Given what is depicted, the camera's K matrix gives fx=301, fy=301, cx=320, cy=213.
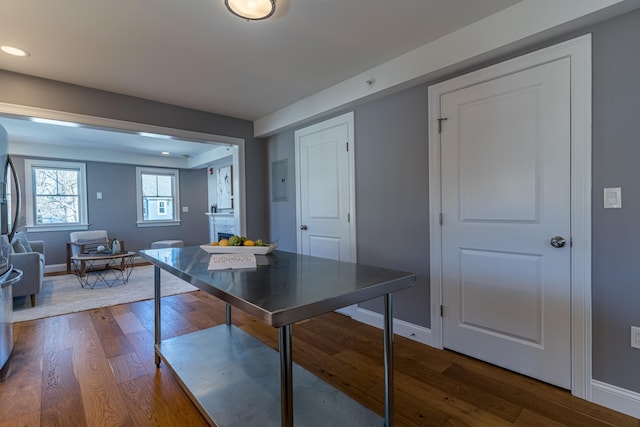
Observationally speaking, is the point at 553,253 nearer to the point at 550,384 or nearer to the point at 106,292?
the point at 550,384

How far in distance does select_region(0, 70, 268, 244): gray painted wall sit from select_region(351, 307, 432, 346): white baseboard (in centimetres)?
192

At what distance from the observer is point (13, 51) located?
2285 millimetres

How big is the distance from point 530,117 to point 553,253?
0.87 m

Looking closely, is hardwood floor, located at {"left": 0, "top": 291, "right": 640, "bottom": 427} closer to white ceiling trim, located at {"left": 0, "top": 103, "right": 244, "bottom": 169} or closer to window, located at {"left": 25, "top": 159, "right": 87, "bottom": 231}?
white ceiling trim, located at {"left": 0, "top": 103, "right": 244, "bottom": 169}

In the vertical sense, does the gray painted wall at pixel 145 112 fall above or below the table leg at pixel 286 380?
above

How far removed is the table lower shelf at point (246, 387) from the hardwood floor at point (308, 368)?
0.14m

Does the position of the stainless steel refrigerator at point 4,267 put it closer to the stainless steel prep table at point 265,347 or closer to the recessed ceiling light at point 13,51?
the recessed ceiling light at point 13,51

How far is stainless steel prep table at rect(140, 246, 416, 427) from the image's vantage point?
1.02 meters

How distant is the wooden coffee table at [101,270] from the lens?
460cm

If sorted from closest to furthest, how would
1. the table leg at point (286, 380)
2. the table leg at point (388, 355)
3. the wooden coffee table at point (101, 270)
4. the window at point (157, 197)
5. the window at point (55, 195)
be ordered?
the table leg at point (286, 380), the table leg at point (388, 355), the wooden coffee table at point (101, 270), the window at point (55, 195), the window at point (157, 197)

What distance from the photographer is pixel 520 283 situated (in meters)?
2.01

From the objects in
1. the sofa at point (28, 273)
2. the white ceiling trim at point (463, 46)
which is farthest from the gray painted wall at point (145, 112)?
the sofa at point (28, 273)

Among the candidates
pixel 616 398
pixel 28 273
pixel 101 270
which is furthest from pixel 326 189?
pixel 101 270

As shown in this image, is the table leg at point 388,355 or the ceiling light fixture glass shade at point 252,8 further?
the ceiling light fixture glass shade at point 252,8
